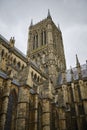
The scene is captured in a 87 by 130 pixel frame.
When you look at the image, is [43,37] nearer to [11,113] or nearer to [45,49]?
[45,49]

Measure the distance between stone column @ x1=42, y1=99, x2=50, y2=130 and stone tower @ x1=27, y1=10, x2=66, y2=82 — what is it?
1419 centimetres

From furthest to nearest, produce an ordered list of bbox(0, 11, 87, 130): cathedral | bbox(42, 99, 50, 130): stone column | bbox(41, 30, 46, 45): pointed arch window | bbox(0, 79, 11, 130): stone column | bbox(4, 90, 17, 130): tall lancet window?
bbox(41, 30, 46, 45): pointed arch window, bbox(42, 99, 50, 130): stone column, bbox(0, 11, 87, 130): cathedral, bbox(4, 90, 17, 130): tall lancet window, bbox(0, 79, 11, 130): stone column

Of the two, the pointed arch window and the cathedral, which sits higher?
the pointed arch window

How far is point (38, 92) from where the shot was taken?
2173 cm

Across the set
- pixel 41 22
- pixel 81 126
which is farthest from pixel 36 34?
pixel 81 126

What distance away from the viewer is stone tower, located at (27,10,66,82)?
38594mm

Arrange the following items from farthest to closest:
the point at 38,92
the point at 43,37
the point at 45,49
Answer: the point at 43,37 → the point at 45,49 → the point at 38,92

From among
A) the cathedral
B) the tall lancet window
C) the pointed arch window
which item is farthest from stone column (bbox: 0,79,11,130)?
the pointed arch window

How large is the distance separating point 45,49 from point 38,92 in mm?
22745

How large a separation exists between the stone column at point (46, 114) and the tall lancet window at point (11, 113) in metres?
4.90

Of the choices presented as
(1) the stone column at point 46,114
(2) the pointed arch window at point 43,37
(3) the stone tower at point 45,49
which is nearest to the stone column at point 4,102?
(1) the stone column at point 46,114

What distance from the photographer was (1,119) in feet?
47.4

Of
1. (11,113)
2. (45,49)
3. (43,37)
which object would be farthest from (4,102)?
(43,37)

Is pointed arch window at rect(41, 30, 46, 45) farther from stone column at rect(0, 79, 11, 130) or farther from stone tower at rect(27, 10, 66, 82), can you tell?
stone column at rect(0, 79, 11, 130)
